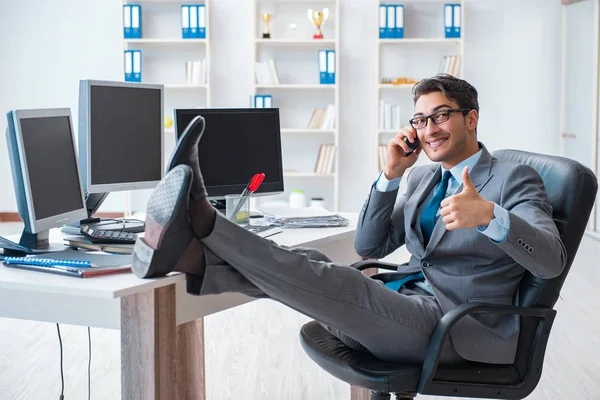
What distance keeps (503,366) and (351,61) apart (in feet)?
17.8

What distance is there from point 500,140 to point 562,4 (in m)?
1.31

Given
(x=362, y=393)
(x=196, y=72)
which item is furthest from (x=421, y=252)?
(x=196, y=72)

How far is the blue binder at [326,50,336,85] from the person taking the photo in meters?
6.77

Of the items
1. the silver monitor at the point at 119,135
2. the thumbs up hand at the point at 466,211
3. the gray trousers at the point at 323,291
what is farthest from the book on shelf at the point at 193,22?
the thumbs up hand at the point at 466,211

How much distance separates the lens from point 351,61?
7.12m

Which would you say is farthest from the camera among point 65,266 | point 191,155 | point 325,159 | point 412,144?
point 325,159

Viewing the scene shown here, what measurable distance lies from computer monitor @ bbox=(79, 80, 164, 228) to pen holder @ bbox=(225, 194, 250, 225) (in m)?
0.30

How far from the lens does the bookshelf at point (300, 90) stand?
6992 mm

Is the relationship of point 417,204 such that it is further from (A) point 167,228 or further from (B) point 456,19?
(B) point 456,19

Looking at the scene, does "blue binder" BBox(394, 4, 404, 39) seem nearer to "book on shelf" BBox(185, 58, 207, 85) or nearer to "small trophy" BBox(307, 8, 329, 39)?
"small trophy" BBox(307, 8, 329, 39)

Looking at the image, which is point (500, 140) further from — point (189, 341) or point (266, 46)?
point (189, 341)

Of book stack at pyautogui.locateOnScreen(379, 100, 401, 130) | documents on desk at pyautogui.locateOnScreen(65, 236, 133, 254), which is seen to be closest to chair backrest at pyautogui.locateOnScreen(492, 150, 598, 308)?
documents on desk at pyautogui.locateOnScreen(65, 236, 133, 254)

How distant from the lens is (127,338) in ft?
6.23

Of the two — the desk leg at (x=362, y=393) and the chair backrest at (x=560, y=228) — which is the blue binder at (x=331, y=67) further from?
the chair backrest at (x=560, y=228)
